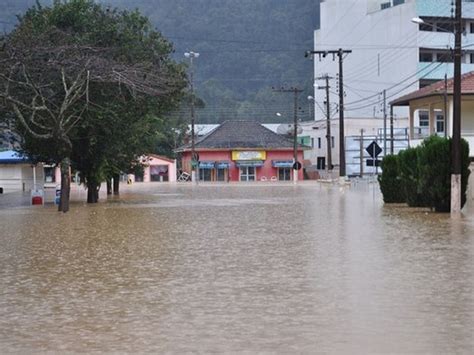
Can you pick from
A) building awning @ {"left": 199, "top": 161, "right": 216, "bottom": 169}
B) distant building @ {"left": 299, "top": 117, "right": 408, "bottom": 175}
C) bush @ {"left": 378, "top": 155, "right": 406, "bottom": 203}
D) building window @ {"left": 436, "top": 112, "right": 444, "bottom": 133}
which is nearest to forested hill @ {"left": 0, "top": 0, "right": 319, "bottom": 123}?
distant building @ {"left": 299, "top": 117, "right": 408, "bottom": 175}

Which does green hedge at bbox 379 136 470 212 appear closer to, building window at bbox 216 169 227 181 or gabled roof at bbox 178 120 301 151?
gabled roof at bbox 178 120 301 151

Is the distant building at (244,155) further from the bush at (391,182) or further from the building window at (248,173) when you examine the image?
the bush at (391,182)

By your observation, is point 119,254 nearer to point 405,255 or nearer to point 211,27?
point 405,255

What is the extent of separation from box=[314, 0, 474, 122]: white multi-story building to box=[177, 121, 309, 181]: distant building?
9.22 m

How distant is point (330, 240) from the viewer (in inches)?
820

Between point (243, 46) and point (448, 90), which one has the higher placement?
point (243, 46)

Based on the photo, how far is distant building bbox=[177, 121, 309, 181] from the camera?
110562 mm

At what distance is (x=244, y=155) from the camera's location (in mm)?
111062

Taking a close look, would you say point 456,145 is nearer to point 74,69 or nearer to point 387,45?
point 74,69

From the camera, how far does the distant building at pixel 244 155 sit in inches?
4353

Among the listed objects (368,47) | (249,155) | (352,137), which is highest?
(368,47)

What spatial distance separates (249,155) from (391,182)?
237 feet

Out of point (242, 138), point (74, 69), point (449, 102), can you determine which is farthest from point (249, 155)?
point (74, 69)

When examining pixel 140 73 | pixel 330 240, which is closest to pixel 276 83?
pixel 140 73
